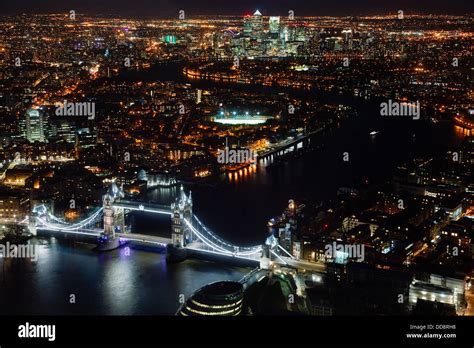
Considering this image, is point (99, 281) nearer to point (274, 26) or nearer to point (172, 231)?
point (172, 231)

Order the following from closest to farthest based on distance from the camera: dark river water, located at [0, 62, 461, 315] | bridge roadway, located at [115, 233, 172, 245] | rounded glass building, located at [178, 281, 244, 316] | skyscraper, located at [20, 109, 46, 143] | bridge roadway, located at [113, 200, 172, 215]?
rounded glass building, located at [178, 281, 244, 316], dark river water, located at [0, 62, 461, 315], bridge roadway, located at [115, 233, 172, 245], bridge roadway, located at [113, 200, 172, 215], skyscraper, located at [20, 109, 46, 143]

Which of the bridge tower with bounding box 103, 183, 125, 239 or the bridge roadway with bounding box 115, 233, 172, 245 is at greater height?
the bridge tower with bounding box 103, 183, 125, 239

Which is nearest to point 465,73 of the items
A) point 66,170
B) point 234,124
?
point 234,124

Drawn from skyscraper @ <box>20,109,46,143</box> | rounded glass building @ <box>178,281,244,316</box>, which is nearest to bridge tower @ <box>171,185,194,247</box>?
rounded glass building @ <box>178,281,244,316</box>

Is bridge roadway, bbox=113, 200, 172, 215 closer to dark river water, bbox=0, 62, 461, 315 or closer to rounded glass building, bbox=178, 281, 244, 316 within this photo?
dark river water, bbox=0, 62, 461, 315

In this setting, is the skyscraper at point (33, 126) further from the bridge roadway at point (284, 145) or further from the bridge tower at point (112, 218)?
the bridge tower at point (112, 218)

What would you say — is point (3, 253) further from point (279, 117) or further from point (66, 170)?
point (279, 117)

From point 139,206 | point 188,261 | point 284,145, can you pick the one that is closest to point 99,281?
point 188,261
